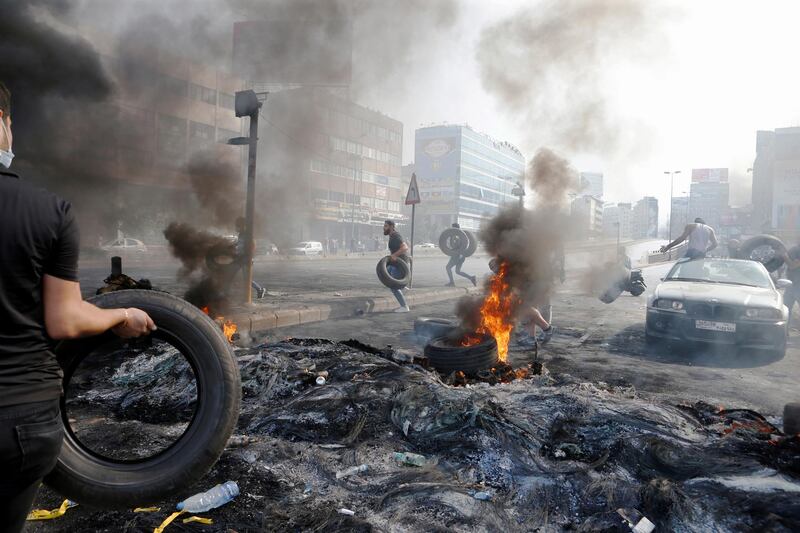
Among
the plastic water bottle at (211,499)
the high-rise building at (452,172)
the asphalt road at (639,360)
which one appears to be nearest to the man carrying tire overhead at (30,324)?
the plastic water bottle at (211,499)

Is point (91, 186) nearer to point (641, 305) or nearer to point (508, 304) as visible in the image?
point (508, 304)

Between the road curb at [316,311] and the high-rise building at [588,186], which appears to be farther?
the high-rise building at [588,186]

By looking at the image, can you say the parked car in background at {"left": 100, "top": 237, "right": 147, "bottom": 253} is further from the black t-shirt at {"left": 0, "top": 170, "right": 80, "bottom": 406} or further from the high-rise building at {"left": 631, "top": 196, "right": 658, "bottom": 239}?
the high-rise building at {"left": 631, "top": 196, "right": 658, "bottom": 239}

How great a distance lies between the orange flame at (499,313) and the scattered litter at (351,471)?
3731 mm

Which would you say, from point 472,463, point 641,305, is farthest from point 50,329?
point 641,305

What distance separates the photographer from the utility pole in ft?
29.9

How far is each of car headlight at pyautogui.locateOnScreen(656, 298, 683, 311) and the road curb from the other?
5975 mm

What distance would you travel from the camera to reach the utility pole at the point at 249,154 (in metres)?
9.10

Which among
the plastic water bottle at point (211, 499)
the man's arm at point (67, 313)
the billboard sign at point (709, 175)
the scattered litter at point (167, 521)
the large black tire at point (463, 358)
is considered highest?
the billboard sign at point (709, 175)

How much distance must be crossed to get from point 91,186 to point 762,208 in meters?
113

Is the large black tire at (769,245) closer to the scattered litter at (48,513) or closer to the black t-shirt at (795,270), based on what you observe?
the black t-shirt at (795,270)

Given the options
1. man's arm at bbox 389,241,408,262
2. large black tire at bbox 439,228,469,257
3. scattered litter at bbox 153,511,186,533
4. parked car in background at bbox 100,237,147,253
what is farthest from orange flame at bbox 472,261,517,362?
parked car in background at bbox 100,237,147,253

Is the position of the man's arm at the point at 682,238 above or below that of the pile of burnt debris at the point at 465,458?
above

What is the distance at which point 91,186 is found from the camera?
13242mm
